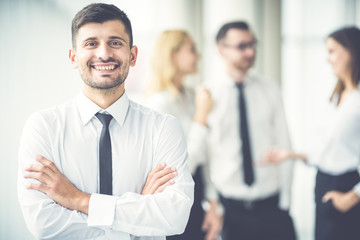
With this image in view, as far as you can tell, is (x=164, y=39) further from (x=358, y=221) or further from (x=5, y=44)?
(x=358, y=221)

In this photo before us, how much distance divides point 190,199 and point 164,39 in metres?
1.32

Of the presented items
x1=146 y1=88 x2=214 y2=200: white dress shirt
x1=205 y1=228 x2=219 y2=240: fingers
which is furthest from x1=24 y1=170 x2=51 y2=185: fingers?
x1=205 y1=228 x2=219 y2=240: fingers

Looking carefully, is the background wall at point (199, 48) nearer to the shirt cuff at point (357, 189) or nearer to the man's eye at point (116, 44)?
the man's eye at point (116, 44)

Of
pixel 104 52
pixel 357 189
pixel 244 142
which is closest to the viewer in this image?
pixel 104 52

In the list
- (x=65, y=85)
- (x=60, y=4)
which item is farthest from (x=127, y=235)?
(x=60, y=4)

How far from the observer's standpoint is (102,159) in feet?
3.32

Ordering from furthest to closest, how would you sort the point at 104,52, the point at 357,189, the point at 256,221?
1. the point at 256,221
2. the point at 357,189
3. the point at 104,52

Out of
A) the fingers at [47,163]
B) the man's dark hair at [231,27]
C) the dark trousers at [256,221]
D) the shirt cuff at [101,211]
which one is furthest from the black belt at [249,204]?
the fingers at [47,163]

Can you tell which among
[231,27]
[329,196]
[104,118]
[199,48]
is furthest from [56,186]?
[199,48]

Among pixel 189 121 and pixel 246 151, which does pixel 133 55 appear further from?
pixel 246 151

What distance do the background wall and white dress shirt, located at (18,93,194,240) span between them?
0.55 feet

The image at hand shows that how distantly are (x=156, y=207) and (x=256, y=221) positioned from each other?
124 centimetres

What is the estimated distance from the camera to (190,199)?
1038 mm

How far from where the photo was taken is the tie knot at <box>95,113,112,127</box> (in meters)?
1.05
